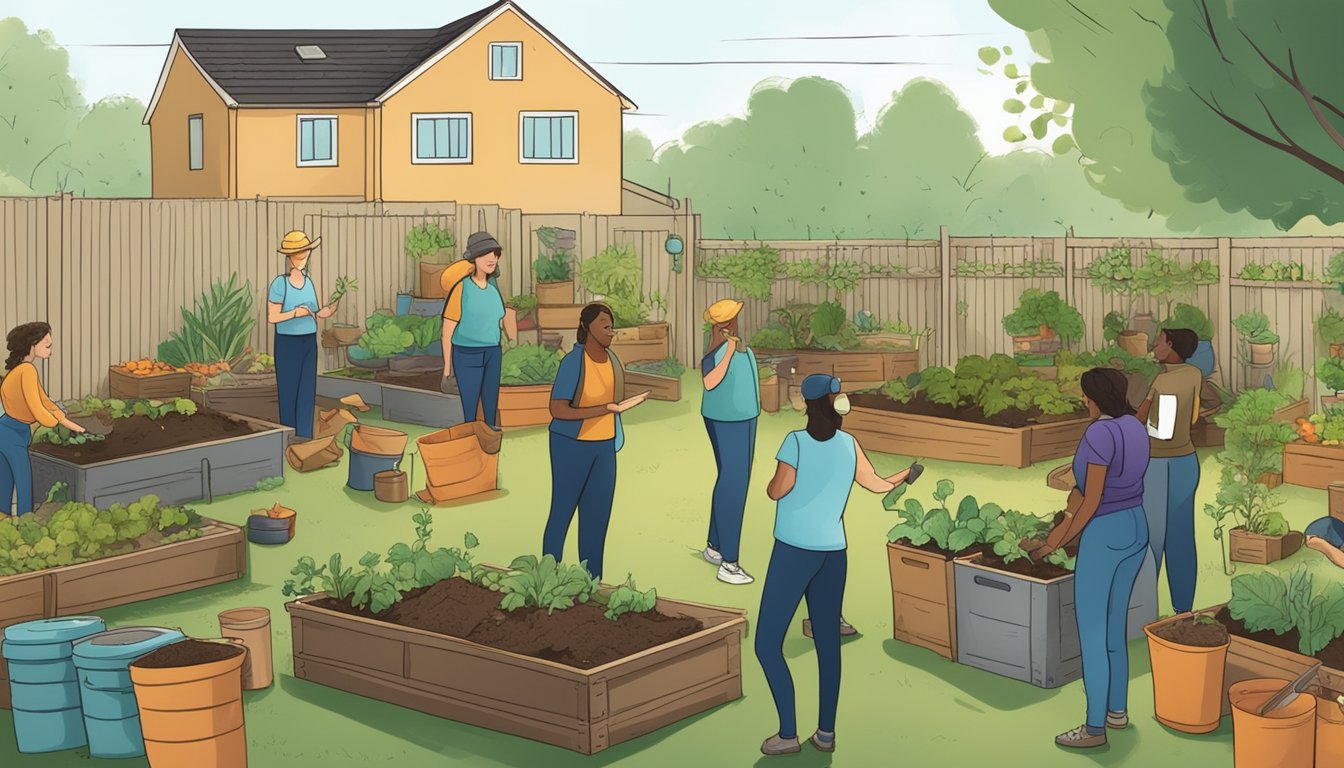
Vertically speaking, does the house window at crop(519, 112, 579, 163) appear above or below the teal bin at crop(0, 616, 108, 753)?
above

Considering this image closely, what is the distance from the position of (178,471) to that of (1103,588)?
7601 millimetres

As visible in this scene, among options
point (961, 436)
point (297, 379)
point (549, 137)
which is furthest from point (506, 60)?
point (961, 436)

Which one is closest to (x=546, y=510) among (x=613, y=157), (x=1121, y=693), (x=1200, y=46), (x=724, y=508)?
(x=724, y=508)

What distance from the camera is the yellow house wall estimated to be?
30391 mm

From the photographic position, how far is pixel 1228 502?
10828mm

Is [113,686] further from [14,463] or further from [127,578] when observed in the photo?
[14,463]

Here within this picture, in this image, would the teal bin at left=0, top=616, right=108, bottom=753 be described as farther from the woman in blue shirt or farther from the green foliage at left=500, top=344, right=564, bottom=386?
the green foliage at left=500, top=344, right=564, bottom=386

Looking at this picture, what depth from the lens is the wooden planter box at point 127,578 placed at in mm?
8922

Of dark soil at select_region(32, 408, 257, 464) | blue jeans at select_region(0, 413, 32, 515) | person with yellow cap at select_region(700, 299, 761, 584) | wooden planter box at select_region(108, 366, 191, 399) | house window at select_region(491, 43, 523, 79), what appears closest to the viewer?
person with yellow cap at select_region(700, 299, 761, 584)

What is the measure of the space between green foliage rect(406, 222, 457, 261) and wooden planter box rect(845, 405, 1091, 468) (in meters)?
6.31

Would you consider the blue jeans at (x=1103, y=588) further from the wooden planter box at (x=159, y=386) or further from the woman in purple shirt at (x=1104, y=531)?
the wooden planter box at (x=159, y=386)

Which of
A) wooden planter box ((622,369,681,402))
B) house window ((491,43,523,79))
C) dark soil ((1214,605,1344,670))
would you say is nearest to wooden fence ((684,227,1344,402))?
wooden planter box ((622,369,681,402))

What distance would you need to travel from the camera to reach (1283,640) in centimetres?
772

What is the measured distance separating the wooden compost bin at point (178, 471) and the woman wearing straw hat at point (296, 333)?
90 centimetres
